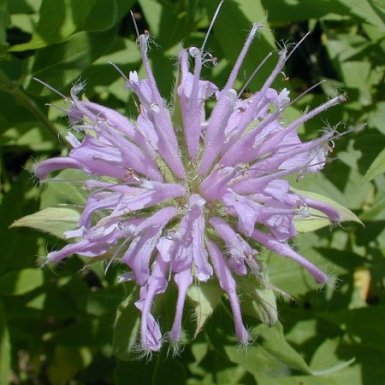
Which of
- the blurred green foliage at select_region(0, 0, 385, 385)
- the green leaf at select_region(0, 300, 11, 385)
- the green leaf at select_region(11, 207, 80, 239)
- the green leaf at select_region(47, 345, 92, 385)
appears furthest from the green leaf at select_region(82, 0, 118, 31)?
the green leaf at select_region(47, 345, 92, 385)

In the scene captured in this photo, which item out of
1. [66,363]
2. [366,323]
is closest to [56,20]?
[366,323]

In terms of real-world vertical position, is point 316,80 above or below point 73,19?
below

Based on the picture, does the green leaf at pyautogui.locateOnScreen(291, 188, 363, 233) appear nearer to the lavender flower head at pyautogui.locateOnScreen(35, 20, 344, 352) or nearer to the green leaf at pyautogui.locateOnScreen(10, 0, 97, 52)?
the lavender flower head at pyautogui.locateOnScreen(35, 20, 344, 352)

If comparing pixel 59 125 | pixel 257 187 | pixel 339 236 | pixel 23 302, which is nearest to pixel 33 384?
pixel 23 302

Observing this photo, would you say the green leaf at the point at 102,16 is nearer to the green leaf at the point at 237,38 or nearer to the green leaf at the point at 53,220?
the green leaf at the point at 237,38

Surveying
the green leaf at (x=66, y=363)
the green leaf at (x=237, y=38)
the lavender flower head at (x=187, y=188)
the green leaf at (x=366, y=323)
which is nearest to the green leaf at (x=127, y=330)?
the lavender flower head at (x=187, y=188)

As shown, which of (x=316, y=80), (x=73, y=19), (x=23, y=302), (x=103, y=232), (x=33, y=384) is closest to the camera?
(x=103, y=232)

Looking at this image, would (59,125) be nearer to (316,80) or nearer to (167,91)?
(167,91)

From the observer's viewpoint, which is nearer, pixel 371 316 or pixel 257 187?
pixel 257 187
